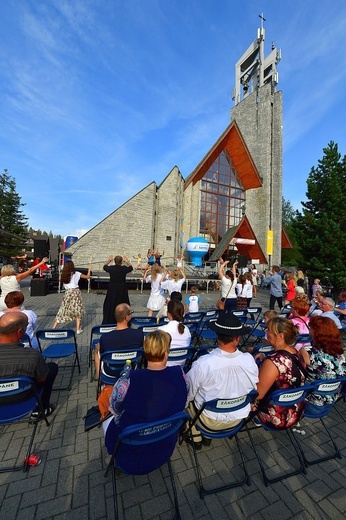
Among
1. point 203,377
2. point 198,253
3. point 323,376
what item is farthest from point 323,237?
point 203,377

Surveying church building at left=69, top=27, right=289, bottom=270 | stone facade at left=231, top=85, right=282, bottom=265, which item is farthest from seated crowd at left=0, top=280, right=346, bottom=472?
stone facade at left=231, top=85, right=282, bottom=265

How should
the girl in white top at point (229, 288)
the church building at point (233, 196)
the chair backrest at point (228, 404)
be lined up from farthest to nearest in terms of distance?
1. the church building at point (233, 196)
2. the girl in white top at point (229, 288)
3. the chair backrest at point (228, 404)

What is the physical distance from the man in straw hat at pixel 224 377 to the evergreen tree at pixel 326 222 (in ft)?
52.8

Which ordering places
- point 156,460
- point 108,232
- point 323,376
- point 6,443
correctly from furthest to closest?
point 108,232 → point 323,376 → point 6,443 → point 156,460

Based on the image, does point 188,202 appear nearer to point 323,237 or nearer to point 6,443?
point 323,237

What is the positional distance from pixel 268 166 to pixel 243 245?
10.6 m

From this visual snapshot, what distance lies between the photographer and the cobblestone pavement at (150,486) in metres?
1.94

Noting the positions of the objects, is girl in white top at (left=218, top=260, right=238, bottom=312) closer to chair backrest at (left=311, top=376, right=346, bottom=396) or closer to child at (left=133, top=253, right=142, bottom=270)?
chair backrest at (left=311, top=376, right=346, bottom=396)

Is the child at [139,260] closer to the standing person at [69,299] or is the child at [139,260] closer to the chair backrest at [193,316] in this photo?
the standing person at [69,299]

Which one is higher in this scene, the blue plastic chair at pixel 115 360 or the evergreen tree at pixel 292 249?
the evergreen tree at pixel 292 249

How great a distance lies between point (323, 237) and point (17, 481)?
713 inches

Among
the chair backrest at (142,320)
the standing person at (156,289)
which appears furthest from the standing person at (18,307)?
the standing person at (156,289)

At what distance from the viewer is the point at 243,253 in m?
27.5

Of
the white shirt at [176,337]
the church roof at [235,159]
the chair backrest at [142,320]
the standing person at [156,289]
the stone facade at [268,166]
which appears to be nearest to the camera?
the white shirt at [176,337]
